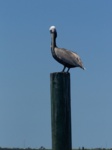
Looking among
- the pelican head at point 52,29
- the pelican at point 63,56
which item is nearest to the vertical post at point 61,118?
the pelican at point 63,56

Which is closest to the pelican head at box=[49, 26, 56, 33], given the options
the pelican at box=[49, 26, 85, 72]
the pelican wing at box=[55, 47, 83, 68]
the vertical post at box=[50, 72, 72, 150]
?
the pelican at box=[49, 26, 85, 72]

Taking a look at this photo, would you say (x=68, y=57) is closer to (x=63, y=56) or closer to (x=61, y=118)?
(x=63, y=56)

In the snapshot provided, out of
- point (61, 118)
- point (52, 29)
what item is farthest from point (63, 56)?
point (61, 118)

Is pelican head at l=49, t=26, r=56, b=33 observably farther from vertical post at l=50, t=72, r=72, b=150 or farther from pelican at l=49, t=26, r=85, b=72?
vertical post at l=50, t=72, r=72, b=150

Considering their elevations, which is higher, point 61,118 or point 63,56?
point 63,56

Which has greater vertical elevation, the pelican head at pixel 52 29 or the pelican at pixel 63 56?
the pelican head at pixel 52 29

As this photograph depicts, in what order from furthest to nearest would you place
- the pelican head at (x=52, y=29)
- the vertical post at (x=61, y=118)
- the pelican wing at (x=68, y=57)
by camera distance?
the pelican head at (x=52, y=29) → the pelican wing at (x=68, y=57) → the vertical post at (x=61, y=118)

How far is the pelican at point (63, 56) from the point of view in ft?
25.8

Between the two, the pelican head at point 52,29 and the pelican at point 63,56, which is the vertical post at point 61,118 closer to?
the pelican at point 63,56

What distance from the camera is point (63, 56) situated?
7848 millimetres

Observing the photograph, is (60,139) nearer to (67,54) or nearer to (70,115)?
(70,115)

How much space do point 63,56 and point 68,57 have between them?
368 mm

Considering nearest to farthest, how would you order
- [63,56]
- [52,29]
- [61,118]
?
[61,118] → [63,56] → [52,29]

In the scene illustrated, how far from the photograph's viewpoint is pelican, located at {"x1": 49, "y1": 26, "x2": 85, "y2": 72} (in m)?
7.87
